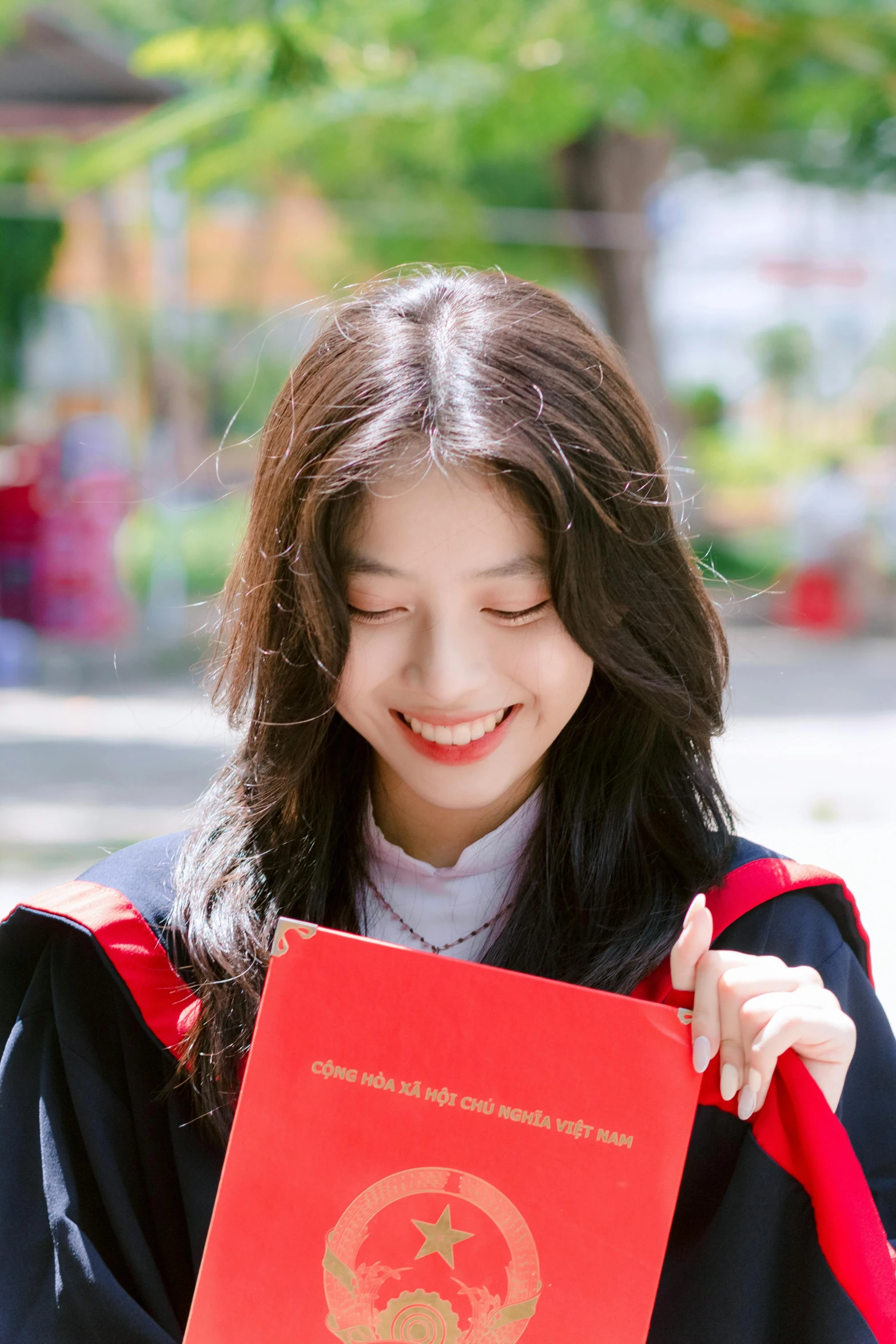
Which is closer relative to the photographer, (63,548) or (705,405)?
(63,548)

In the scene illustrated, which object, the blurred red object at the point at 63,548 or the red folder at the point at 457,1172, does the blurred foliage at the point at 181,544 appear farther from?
the red folder at the point at 457,1172

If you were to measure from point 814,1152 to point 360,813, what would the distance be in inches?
23.6

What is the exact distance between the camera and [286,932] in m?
1.24

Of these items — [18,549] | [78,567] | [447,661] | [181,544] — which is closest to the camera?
[447,661]

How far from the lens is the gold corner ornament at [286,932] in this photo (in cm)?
124

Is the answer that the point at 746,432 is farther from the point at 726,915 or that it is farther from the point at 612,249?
the point at 726,915

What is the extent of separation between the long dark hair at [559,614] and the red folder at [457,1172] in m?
0.19

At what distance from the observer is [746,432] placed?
26438mm

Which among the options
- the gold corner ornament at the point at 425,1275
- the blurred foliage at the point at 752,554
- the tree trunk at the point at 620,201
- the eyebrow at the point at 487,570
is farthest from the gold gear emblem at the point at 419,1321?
the tree trunk at the point at 620,201

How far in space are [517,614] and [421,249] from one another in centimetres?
1670

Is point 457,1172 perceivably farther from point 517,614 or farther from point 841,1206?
point 517,614

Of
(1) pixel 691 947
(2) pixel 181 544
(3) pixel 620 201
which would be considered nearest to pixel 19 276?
(2) pixel 181 544

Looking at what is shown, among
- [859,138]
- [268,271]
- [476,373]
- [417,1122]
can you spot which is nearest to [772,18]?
[859,138]

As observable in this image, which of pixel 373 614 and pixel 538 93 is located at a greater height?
pixel 538 93
